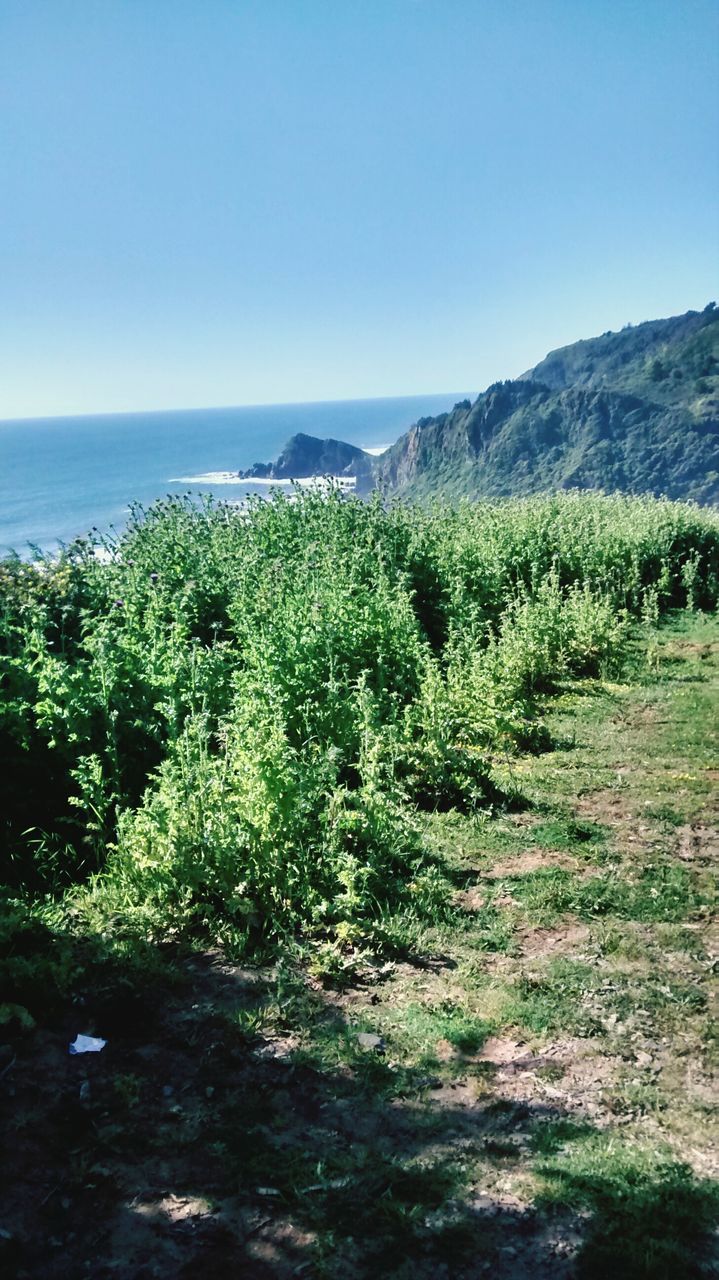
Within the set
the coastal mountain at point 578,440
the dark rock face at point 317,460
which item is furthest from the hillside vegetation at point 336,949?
the coastal mountain at point 578,440

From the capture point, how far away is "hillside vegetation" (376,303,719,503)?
59625 mm

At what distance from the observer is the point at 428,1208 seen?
Answer: 2.57 m

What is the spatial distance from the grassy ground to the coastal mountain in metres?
43.0

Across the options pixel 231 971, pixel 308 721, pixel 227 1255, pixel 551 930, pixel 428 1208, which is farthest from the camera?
pixel 308 721

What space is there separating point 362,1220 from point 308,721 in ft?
12.3

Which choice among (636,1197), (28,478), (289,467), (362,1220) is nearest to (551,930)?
(636,1197)

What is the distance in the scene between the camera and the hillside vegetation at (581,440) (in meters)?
59.6

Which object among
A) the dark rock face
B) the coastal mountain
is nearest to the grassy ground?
the dark rock face

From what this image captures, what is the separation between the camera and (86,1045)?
3311 millimetres

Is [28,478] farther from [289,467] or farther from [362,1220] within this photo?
[362,1220]

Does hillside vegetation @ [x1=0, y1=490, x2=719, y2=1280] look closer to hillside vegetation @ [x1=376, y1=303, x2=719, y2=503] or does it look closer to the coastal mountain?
the coastal mountain

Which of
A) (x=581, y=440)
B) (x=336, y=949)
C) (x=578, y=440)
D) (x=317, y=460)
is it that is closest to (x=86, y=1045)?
(x=336, y=949)

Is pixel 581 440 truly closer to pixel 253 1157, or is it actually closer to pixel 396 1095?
pixel 396 1095

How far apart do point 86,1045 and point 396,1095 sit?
1.31 m
